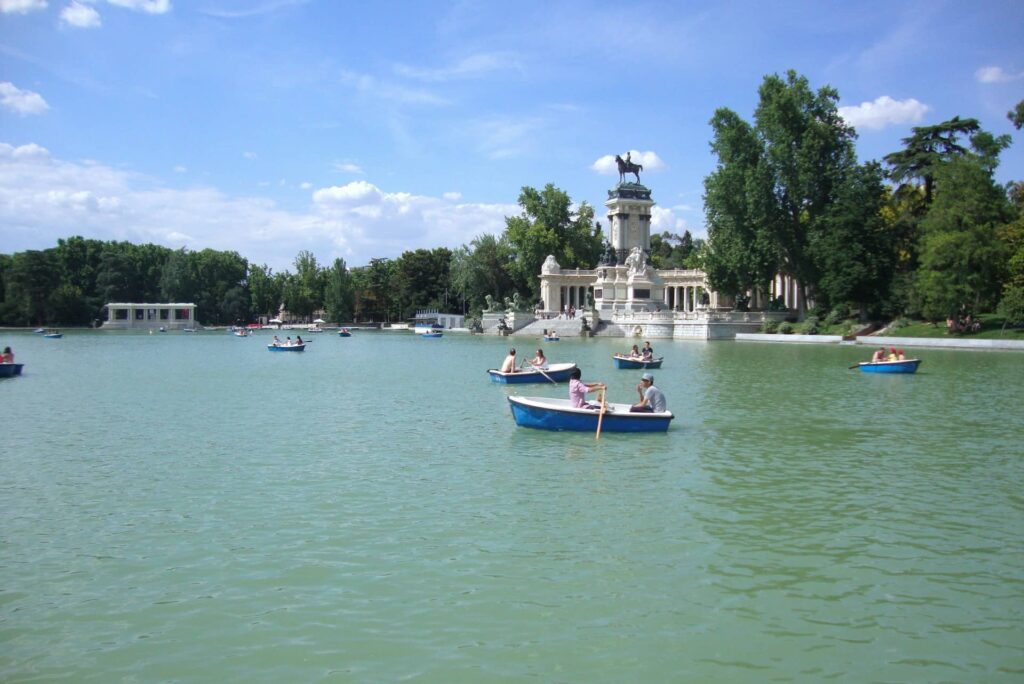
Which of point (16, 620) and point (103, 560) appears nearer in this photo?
point (16, 620)

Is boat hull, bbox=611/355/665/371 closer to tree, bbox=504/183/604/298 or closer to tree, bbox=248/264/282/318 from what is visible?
tree, bbox=504/183/604/298

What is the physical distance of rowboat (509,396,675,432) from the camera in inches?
709

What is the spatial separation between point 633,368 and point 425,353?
19.4 meters

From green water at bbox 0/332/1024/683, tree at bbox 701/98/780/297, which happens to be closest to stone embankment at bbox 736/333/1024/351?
tree at bbox 701/98/780/297

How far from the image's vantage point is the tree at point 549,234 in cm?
9356

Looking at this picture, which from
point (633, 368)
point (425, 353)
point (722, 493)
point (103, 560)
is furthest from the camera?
point (425, 353)

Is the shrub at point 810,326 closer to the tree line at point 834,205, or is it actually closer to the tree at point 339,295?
the tree line at point 834,205

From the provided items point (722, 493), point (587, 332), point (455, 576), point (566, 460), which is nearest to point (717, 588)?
point (455, 576)

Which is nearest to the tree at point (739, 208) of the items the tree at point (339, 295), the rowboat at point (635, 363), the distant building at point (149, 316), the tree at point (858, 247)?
→ the tree at point (858, 247)

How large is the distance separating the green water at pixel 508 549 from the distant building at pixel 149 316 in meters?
91.2

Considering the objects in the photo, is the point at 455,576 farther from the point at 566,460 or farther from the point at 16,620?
the point at 566,460

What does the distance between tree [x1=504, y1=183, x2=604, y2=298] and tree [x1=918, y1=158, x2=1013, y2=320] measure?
151 ft

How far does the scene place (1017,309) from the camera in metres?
47.2

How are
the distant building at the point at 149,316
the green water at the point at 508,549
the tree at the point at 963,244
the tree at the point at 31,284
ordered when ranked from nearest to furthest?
the green water at the point at 508,549, the tree at the point at 963,244, the tree at the point at 31,284, the distant building at the point at 149,316
